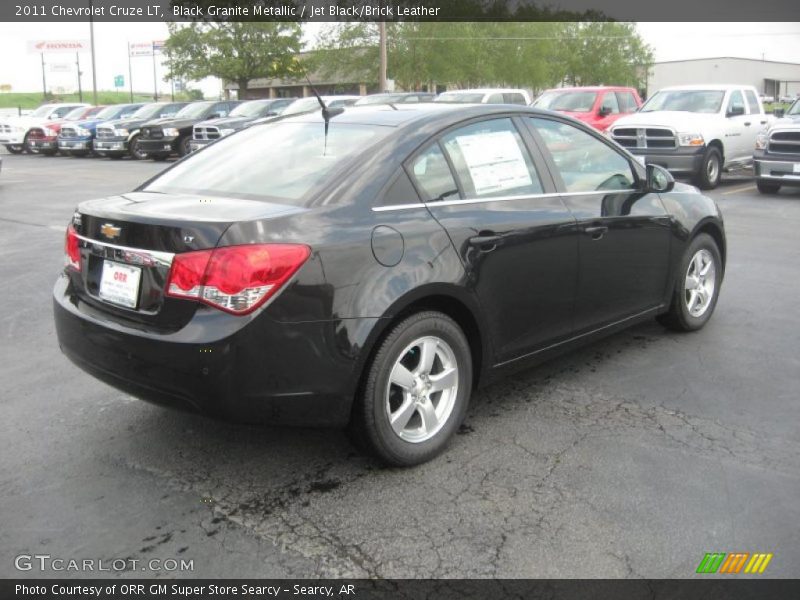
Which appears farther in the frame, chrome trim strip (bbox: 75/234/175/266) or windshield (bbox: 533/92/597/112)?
windshield (bbox: 533/92/597/112)

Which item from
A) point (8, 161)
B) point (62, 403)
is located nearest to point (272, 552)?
point (62, 403)

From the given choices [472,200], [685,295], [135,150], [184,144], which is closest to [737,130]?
[685,295]

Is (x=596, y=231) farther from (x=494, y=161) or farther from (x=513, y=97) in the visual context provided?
(x=513, y=97)

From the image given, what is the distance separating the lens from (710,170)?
48.6 ft

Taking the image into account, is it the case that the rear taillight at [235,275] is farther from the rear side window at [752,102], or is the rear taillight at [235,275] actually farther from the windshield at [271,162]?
the rear side window at [752,102]

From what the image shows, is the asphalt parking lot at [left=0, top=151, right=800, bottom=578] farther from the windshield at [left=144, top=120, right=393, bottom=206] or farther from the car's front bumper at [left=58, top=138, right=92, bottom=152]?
the car's front bumper at [left=58, top=138, right=92, bottom=152]

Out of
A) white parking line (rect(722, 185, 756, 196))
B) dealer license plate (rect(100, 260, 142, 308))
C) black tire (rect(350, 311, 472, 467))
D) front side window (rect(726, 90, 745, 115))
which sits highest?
Answer: front side window (rect(726, 90, 745, 115))

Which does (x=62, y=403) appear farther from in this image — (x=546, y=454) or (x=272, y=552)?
(x=546, y=454)

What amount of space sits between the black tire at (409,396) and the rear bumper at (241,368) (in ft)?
0.37

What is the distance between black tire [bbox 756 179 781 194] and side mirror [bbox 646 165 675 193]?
9.88 metres

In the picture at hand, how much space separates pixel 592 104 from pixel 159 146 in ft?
42.3

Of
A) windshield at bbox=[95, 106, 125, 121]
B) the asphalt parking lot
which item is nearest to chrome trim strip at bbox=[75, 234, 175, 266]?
the asphalt parking lot

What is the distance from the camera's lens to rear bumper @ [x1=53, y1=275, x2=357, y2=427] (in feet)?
10.1

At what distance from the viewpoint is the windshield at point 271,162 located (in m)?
3.63
